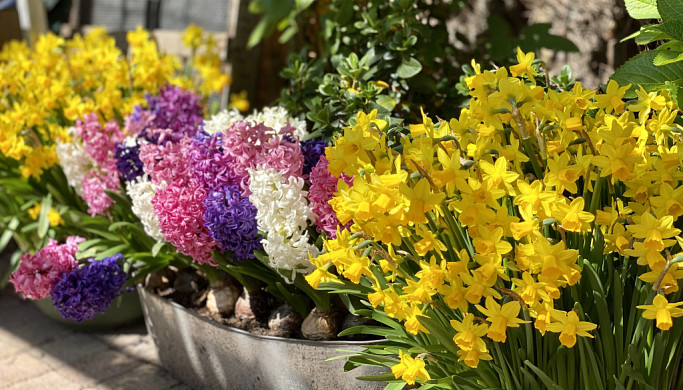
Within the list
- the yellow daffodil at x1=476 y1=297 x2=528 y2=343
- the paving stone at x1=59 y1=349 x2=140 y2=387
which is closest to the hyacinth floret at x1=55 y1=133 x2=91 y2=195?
the paving stone at x1=59 y1=349 x2=140 y2=387

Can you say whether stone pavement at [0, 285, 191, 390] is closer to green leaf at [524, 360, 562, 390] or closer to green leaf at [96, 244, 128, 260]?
green leaf at [96, 244, 128, 260]

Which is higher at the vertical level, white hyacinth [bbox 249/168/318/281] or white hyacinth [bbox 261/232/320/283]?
white hyacinth [bbox 249/168/318/281]

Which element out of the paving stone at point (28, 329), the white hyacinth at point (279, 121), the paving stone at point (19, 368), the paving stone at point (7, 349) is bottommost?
the paving stone at point (28, 329)

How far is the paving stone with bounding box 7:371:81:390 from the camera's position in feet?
7.12

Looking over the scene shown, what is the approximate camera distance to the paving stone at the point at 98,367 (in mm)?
2215

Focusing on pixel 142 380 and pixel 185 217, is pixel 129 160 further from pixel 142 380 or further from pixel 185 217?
pixel 142 380

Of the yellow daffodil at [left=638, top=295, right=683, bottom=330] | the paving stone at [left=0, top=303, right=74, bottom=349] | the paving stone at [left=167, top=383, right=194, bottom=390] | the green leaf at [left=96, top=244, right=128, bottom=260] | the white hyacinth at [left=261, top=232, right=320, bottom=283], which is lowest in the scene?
the paving stone at [left=0, top=303, right=74, bottom=349]

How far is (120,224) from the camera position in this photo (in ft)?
6.77

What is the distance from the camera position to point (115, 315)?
253 centimetres

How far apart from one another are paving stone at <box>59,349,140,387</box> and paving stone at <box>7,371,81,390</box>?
21mm

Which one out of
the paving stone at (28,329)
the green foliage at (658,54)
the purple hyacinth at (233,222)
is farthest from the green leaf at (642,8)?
the paving stone at (28,329)

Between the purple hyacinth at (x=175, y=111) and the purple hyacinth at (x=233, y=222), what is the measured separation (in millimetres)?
521

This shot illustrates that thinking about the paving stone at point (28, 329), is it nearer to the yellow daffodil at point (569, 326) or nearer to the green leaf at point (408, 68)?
the green leaf at point (408, 68)

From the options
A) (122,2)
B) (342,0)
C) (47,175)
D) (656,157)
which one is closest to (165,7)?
(122,2)
